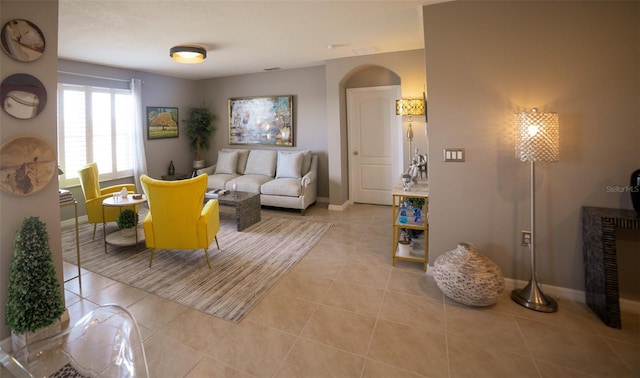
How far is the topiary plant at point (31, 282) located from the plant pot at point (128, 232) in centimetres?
192

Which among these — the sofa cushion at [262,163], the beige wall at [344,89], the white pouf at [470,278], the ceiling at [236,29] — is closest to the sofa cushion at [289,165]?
the sofa cushion at [262,163]

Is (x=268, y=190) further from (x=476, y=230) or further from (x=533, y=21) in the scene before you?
(x=533, y=21)

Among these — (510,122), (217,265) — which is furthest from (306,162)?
(510,122)

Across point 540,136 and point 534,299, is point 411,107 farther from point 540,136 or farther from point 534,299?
point 534,299

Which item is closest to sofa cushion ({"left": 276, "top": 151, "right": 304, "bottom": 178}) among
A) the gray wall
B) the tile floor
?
the gray wall

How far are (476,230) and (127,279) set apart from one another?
337cm

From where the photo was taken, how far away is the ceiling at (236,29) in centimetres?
278

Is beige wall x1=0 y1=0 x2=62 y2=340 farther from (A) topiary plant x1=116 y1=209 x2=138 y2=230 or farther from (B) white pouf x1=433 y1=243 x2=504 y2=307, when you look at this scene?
(B) white pouf x1=433 y1=243 x2=504 y2=307

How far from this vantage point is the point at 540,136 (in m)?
2.28

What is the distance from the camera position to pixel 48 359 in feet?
4.23

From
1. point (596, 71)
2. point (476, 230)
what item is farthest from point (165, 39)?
point (596, 71)

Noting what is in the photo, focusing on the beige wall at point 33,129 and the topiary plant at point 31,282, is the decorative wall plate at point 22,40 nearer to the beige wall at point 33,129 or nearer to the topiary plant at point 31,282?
the beige wall at point 33,129

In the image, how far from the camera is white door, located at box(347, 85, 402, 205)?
17.7 feet

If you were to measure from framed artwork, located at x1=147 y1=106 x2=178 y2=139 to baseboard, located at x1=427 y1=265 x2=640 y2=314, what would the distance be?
20.4ft
